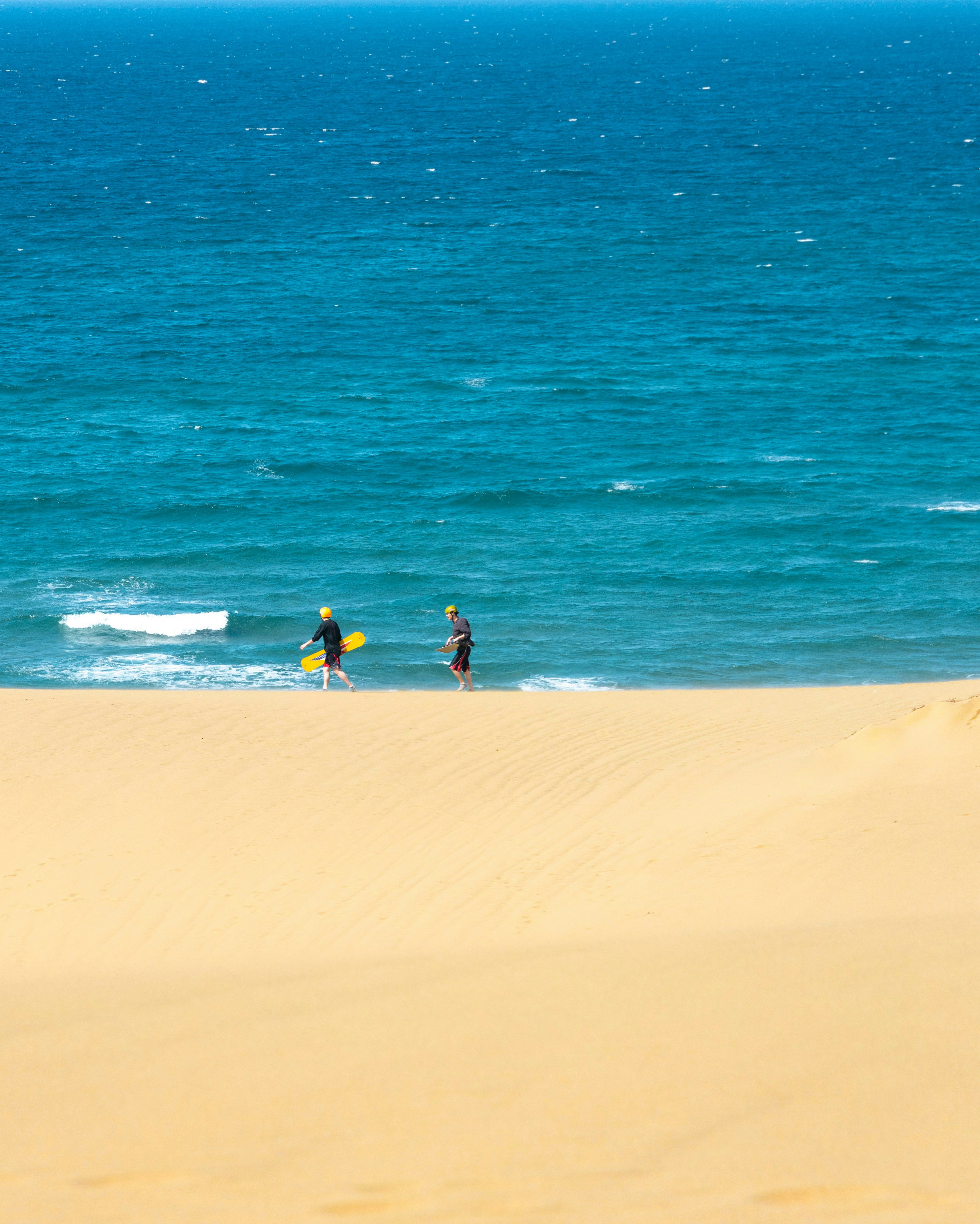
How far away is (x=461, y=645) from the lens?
1984 cm

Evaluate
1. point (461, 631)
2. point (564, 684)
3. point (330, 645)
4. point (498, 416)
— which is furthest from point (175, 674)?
point (498, 416)

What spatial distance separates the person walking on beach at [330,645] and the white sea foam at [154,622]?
534 cm

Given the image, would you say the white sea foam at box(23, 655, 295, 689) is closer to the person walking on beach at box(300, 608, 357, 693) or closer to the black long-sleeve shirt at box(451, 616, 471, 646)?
the person walking on beach at box(300, 608, 357, 693)

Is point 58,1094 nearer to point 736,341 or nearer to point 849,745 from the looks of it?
point 849,745

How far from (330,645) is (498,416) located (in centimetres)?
1987

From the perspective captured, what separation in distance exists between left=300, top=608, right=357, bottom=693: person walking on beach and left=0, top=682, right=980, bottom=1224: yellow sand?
456cm

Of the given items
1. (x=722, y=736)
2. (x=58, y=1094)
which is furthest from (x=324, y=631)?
(x=58, y=1094)

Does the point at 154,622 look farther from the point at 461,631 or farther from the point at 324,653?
the point at 461,631

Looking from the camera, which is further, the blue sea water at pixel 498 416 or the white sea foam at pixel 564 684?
the blue sea water at pixel 498 416

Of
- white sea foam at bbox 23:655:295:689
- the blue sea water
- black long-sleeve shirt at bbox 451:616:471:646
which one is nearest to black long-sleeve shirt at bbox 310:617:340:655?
black long-sleeve shirt at bbox 451:616:471:646

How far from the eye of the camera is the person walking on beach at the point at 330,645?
2017 centimetres

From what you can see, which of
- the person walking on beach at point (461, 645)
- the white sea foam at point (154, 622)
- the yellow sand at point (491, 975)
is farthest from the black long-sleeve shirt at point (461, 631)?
the white sea foam at point (154, 622)

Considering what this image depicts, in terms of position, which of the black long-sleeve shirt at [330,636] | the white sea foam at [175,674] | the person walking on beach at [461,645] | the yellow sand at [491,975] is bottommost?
the yellow sand at [491,975]

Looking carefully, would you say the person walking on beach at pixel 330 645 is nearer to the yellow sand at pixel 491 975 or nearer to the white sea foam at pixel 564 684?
the white sea foam at pixel 564 684
